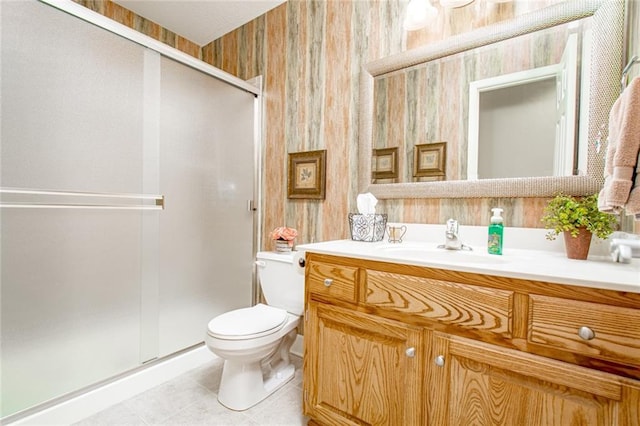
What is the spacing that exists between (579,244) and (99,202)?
2.11m

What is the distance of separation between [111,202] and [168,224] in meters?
0.33

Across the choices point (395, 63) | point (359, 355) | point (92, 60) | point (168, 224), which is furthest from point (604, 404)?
point (92, 60)

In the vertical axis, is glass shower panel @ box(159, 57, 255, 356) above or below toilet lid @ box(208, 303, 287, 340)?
above

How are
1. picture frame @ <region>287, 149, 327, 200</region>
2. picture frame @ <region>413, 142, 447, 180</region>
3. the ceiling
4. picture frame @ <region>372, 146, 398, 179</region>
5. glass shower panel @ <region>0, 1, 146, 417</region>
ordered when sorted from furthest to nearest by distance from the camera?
the ceiling < picture frame @ <region>287, 149, 327, 200</region> < picture frame @ <region>372, 146, 398, 179</region> < picture frame @ <region>413, 142, 447, 180</region> < glass shower panel @ <region>0, 1, 146, 417</region>

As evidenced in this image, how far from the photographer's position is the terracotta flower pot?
1049 millimetres

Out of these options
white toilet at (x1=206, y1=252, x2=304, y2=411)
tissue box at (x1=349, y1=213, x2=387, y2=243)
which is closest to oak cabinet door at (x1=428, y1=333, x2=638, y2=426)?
tissue box at (x1=349, y1=213, x2=387, y2=243)

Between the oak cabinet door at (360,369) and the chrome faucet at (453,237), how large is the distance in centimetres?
47

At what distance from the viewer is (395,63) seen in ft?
5.27

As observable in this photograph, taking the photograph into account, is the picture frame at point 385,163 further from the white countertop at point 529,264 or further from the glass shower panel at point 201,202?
the glass shower panel at point 201,202

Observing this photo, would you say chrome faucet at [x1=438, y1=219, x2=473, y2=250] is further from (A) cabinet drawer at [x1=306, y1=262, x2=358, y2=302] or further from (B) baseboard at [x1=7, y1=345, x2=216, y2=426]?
(B) baseboard at [x1=7, y1=345, x2=216, y2=426]

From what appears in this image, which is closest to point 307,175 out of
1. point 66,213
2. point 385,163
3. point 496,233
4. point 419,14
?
point 385,163

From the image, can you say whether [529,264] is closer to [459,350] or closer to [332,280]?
[459,350]

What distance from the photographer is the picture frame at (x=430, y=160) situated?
4.93ft

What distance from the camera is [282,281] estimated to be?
5.83ft
